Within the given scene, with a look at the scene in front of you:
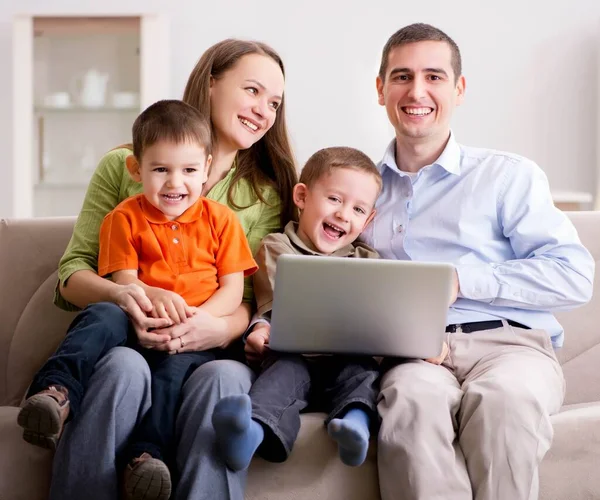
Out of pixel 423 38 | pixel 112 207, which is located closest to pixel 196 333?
pixel 112 207

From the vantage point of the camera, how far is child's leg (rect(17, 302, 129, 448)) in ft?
4.44

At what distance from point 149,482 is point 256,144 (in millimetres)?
1072

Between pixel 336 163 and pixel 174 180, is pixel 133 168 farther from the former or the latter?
pixel 336 163

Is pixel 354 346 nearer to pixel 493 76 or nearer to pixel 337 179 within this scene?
pixel 337 179

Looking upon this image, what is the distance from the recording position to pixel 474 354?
184 cm

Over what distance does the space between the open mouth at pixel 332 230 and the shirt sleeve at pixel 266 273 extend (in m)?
0.10

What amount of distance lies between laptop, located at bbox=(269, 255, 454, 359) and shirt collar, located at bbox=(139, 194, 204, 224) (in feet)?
1.15

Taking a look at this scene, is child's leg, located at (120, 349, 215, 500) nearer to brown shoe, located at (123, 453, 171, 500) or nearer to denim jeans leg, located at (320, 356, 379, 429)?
brown shoe, located at (123, 453, 171, 500)

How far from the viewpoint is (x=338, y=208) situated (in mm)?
1936

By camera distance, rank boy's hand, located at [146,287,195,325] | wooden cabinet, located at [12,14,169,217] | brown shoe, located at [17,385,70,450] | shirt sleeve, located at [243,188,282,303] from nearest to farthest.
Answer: brown shoe, located at [17,385,70,450] < boy's hand, located at [146,287,195,325] < shirt sleeve, located at [243,188,282,303] < wooden cabinet, located at [12,14,169,217]

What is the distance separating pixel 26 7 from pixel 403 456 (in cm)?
446

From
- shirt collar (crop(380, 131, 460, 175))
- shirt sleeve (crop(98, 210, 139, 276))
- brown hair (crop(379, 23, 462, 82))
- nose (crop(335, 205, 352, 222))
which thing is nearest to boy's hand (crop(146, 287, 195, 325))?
shirt sleeve (crop(98, 210, 139, 276))

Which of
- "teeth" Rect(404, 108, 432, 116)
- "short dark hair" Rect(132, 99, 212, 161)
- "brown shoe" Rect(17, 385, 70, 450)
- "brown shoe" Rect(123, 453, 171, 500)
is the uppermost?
"teeth" Rect(404, 108, 432, 116)

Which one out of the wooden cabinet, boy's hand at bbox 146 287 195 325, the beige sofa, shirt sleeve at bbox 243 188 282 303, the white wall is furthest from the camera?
the white wall
